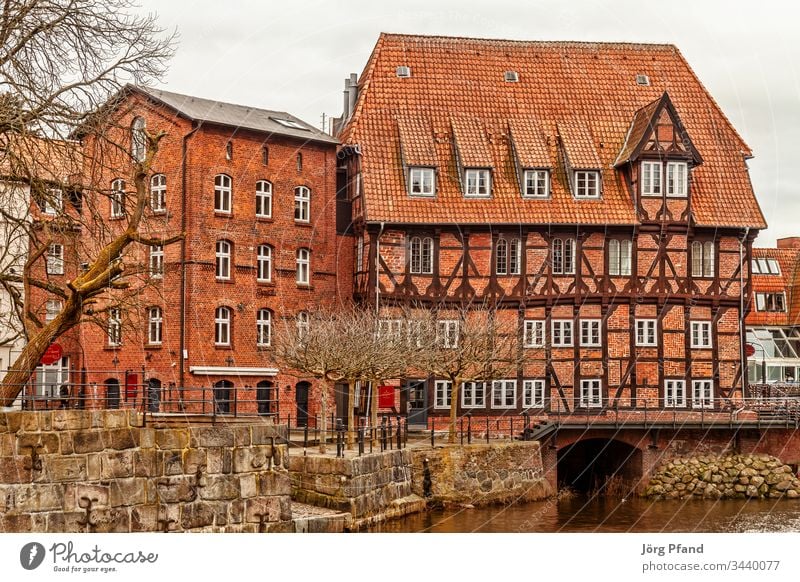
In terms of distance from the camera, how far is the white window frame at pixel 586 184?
31.0 meters

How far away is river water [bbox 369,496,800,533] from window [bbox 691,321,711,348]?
5077 mm

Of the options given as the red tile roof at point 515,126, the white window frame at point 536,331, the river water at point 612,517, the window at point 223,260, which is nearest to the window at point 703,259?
the red tile roof at point 515,126

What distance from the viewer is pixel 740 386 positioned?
103 ft

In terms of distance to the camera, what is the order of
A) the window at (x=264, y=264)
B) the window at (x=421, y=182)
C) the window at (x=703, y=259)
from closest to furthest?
the window at (x=264, y=264) → the window at (x=421, y=182) → the window at (x=703, y=259)

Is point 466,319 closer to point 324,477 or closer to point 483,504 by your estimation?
point 483,504

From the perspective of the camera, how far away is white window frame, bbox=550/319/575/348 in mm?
30406

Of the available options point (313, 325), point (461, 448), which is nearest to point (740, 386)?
point (461, 448)

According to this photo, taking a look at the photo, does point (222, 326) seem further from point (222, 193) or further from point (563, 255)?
point (563, 255)

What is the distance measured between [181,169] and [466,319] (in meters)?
7.73

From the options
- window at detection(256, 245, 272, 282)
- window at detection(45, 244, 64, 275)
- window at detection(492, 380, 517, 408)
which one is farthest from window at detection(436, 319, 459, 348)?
window at detection(45, 244, 64, 275)

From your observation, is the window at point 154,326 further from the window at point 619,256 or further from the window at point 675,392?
the window at point 675,392

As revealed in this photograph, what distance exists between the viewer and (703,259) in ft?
103

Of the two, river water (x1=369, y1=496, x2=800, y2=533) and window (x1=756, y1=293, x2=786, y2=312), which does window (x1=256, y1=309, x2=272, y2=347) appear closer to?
river water (x1=369, y1=496, x2=800, y2=533)

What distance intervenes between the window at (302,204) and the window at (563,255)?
6583 mm
